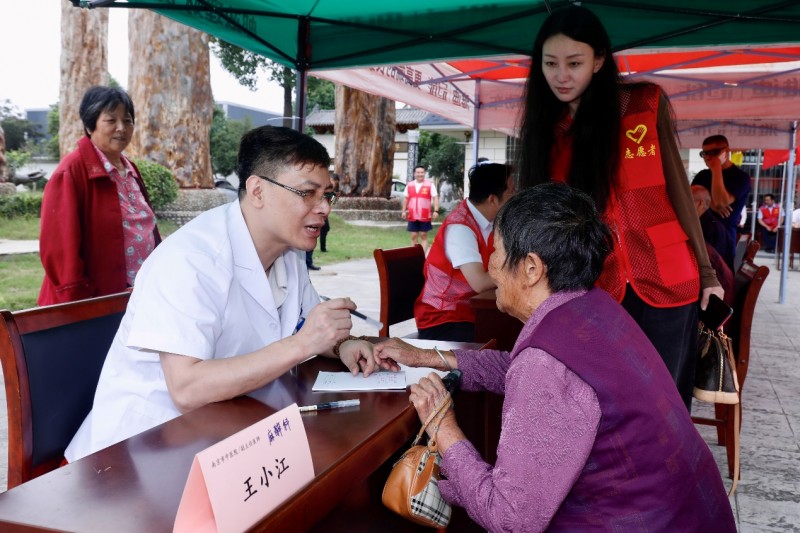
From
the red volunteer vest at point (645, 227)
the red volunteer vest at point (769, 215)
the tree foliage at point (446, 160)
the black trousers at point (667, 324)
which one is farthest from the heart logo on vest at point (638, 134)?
the tree foliage at point (446, 160)

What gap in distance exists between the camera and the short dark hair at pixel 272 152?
5.29ft

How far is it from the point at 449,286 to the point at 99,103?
1.61 metres

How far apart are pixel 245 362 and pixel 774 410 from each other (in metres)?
3.54

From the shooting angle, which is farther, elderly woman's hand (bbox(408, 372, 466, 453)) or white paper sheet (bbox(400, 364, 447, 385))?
white paper sheet (bbox(400, 364, 447, 385))

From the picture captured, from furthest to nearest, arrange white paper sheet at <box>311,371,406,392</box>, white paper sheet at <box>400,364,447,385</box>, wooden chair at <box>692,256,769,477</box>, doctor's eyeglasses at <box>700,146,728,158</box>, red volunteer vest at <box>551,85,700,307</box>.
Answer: doctor's eyeglasses at <box>700,146,728,158</box>
wooden chair at <box>692,256,769,477</box>
red volunteer vest at <box>551,85,700,307</box>
white paper sheet at <box>400,364,447,385</box>
white paper sheet at <box>311,371,406,392</box>

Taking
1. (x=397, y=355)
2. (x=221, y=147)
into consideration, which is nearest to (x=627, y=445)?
(x=397, y=355)

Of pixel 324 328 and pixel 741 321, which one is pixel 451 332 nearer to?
pixel 741 321

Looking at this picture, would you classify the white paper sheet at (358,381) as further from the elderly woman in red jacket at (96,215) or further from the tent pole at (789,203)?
the tent pole at (789,203)

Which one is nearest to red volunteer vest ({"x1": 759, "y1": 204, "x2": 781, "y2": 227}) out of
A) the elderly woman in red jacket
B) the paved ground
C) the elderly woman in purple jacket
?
the paved ground

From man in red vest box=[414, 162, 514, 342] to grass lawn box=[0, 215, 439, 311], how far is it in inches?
152

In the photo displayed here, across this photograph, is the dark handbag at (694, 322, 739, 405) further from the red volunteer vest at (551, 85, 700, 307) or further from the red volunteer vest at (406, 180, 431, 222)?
the red volunteer vest at (406, 180, 431, 222)

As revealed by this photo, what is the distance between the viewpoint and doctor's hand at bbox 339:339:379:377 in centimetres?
161

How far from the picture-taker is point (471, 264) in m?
2.85

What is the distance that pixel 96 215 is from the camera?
2.48m
